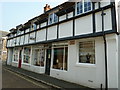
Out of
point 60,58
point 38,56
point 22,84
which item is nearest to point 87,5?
point 60,58

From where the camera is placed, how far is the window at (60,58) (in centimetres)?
1042

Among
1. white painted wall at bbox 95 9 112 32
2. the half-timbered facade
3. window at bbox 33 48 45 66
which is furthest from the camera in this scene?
window at bbox 33 48 45 66

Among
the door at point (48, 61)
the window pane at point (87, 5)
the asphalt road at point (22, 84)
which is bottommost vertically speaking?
the asphalt road at point (22, 84)

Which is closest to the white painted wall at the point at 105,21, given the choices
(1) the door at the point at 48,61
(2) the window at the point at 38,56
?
(1) the door at the point at 48,61

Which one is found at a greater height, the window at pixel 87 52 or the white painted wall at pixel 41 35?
the white painted wall at pixel 41 35

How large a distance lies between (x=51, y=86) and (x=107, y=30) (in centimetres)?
504

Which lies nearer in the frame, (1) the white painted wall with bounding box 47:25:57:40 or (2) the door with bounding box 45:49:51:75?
(1) the white painted wall with bounding box 47:25:57:40

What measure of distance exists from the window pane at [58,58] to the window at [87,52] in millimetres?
2277

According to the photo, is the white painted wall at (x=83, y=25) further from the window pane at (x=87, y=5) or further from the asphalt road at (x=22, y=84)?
the asphalt road at (x=22, y=84)

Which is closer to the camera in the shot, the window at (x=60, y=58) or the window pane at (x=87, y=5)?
the window pane at (x=87, y=5)

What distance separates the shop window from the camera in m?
10.4

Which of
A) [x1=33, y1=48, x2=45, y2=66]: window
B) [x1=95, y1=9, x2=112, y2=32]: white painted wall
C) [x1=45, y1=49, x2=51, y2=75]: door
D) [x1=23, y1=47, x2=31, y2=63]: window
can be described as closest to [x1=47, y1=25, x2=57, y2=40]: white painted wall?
[x1=45, y1=49, x2=51, y2=75]: door

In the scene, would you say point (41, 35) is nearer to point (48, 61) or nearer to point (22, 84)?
point (48, 61)

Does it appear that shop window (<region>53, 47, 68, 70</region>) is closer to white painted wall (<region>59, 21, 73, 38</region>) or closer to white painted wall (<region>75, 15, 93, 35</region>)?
white painted wall (<region>59, 21, 73, 38</region>)
